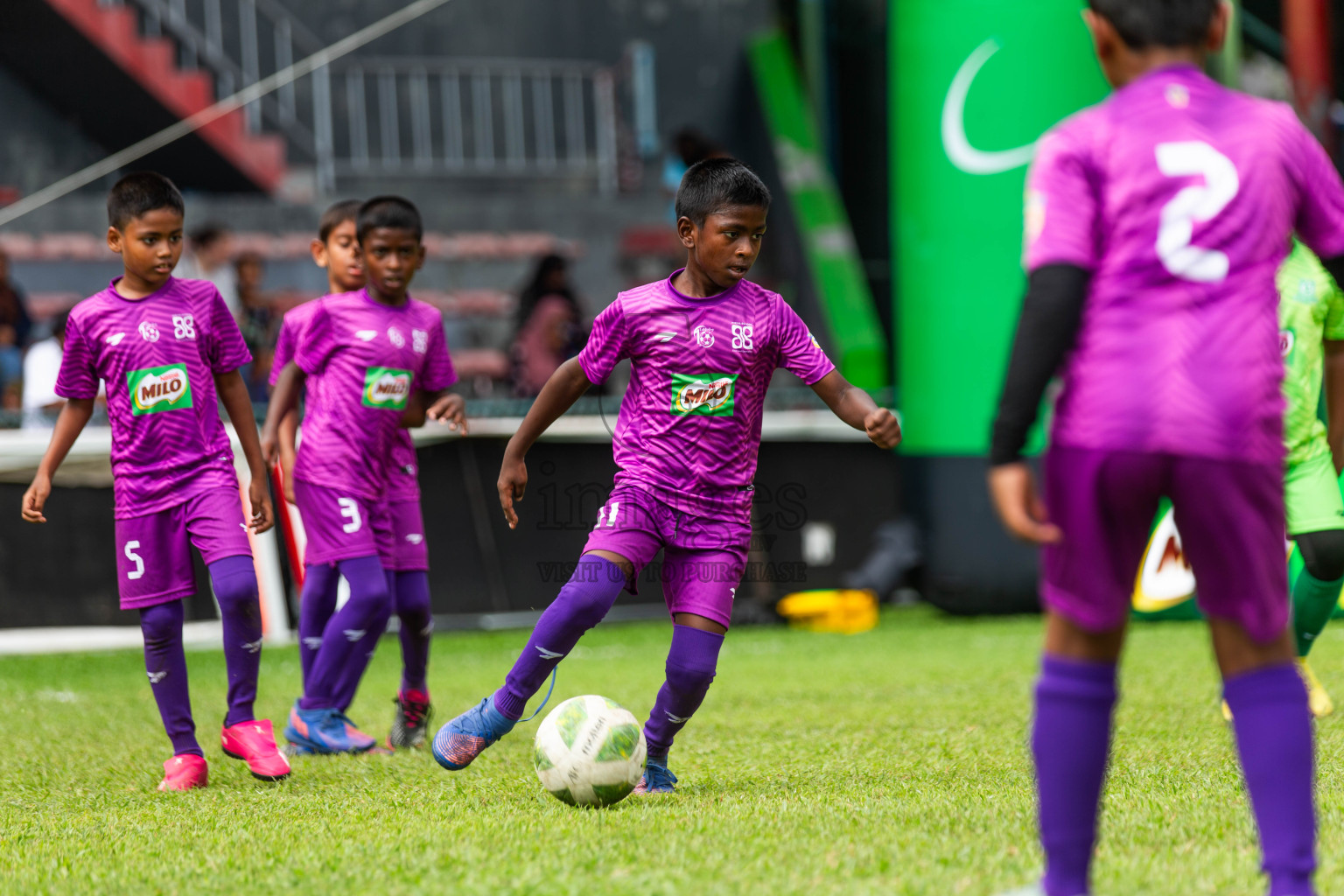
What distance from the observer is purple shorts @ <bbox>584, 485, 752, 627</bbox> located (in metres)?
4.34

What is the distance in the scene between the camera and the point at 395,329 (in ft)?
19.2

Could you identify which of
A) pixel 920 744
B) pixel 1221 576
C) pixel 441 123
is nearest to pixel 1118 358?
pixel 1221 576

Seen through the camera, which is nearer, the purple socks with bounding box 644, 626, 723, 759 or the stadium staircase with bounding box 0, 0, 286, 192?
the purple socks with bounding box 644, 626, 723, 759

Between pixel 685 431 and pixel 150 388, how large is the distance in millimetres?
1799

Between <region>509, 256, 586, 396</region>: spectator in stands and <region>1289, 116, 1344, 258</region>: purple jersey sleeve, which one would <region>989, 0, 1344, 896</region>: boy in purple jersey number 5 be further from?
<region>509, 256, 586, 396</region>: spectator in stands

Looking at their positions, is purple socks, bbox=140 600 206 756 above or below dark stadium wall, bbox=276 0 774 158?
below

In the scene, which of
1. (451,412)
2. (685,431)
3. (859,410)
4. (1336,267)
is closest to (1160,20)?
(1336,267)

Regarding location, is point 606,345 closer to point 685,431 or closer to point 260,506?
point 685,431

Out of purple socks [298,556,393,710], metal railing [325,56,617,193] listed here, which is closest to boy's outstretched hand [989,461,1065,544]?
Answer: purple socks [298,556,393,710]

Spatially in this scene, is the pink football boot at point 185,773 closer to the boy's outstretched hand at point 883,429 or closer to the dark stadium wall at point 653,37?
the boy's outstretched hand at point 883,429

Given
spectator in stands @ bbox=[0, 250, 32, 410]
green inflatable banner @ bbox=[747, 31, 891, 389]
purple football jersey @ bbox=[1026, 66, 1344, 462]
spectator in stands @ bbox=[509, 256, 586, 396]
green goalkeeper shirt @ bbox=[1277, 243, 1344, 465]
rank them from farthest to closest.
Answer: green inflatable banner @ bbox=[747, 31, 891, 389], spectator in stands @ bbox=[509, 256, 586, 396], spectator in stands @ bbox=[0, 250, 32, 410], green goalkeeper shirt @ bbox=[1277, 243, 1344, 465], purple football jersey @ bbox=[1026, 66, 1344, 462]

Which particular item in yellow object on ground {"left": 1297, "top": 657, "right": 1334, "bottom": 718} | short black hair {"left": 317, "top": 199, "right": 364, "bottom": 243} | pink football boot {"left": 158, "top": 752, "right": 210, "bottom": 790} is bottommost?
yellow object on ground {"left": 1297, "top": 657, "right": 1334, "bottom": 718}

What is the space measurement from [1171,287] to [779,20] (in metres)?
15.7

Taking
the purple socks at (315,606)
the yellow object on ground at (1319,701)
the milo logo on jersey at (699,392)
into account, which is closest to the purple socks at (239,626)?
the purple socks at (315,606)
